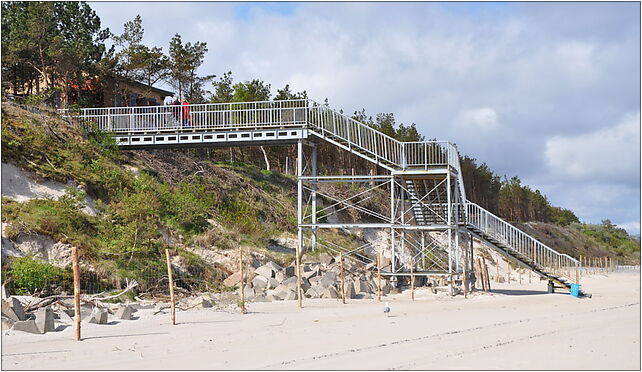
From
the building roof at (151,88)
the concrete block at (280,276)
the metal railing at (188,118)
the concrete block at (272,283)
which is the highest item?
the building roof at (151,88)

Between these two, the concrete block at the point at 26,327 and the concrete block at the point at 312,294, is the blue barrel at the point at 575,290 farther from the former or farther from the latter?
the concrete block at the point at 26,327

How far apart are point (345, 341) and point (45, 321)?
6.73 metres

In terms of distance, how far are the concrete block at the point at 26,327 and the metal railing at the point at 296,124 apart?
17057 mm

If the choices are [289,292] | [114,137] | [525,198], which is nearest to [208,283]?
[289,292]

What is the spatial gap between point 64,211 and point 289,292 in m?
8.36

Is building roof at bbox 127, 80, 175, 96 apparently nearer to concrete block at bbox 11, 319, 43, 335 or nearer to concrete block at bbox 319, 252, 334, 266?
concrete block at bbox 319, 252, 334, 266

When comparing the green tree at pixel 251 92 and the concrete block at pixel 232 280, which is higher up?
the green tree at pixel 251 92

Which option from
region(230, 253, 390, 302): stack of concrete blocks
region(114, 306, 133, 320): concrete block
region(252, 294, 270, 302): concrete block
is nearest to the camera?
region(114, 306, 133, 320): concrete block

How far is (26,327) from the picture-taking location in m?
16.9

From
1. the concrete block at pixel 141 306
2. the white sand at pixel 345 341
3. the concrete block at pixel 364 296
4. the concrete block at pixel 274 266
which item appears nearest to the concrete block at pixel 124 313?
the white sand at pixel 345 341

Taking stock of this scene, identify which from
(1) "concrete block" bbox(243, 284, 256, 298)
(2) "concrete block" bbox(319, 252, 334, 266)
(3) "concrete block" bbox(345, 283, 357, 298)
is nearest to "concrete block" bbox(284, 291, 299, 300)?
(1) "concrete block" bbox(243, 284, 256, 298)

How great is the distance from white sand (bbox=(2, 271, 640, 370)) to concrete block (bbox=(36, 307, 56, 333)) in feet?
0.85

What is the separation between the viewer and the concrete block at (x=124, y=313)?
1984 centimetres

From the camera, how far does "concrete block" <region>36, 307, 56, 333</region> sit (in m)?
17.0
